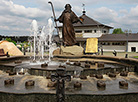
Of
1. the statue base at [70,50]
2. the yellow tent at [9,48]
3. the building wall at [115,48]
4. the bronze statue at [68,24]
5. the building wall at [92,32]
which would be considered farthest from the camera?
the building wall at [92,32]

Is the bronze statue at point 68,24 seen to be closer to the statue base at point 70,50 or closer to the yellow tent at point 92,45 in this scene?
the statue base at point 70,50

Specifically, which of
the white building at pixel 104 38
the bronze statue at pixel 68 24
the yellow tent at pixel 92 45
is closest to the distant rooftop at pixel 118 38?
the white building at pixel 104 38

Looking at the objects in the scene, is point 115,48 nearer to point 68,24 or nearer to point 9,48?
point 9,48

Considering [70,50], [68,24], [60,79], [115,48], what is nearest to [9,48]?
[68,24]

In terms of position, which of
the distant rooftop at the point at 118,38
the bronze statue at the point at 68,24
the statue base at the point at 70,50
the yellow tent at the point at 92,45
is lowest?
the statue base at the point at 70,50

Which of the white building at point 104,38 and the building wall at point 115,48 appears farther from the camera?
the building wall at point 115,48

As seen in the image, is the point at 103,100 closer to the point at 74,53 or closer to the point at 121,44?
→ the point at 74,53

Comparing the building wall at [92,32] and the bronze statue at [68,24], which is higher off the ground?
the building wall at [92,32]

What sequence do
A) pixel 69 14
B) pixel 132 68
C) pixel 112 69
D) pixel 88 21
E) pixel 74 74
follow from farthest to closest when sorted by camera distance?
pixel 88 21 < pixel 69 14 < pixel 132 68 < pixel 112 69 < pixel 74 74

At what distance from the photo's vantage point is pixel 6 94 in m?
3.64

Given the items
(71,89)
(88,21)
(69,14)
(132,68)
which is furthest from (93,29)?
(71,89)

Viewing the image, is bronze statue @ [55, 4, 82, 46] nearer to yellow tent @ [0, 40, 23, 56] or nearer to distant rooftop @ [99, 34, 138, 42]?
yellow tent @ [0, 40, 23, 56]

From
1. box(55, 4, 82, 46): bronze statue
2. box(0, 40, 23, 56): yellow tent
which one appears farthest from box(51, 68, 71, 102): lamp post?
box(0, 40, 23, 56): yellow tent

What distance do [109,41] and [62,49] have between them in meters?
28.6
